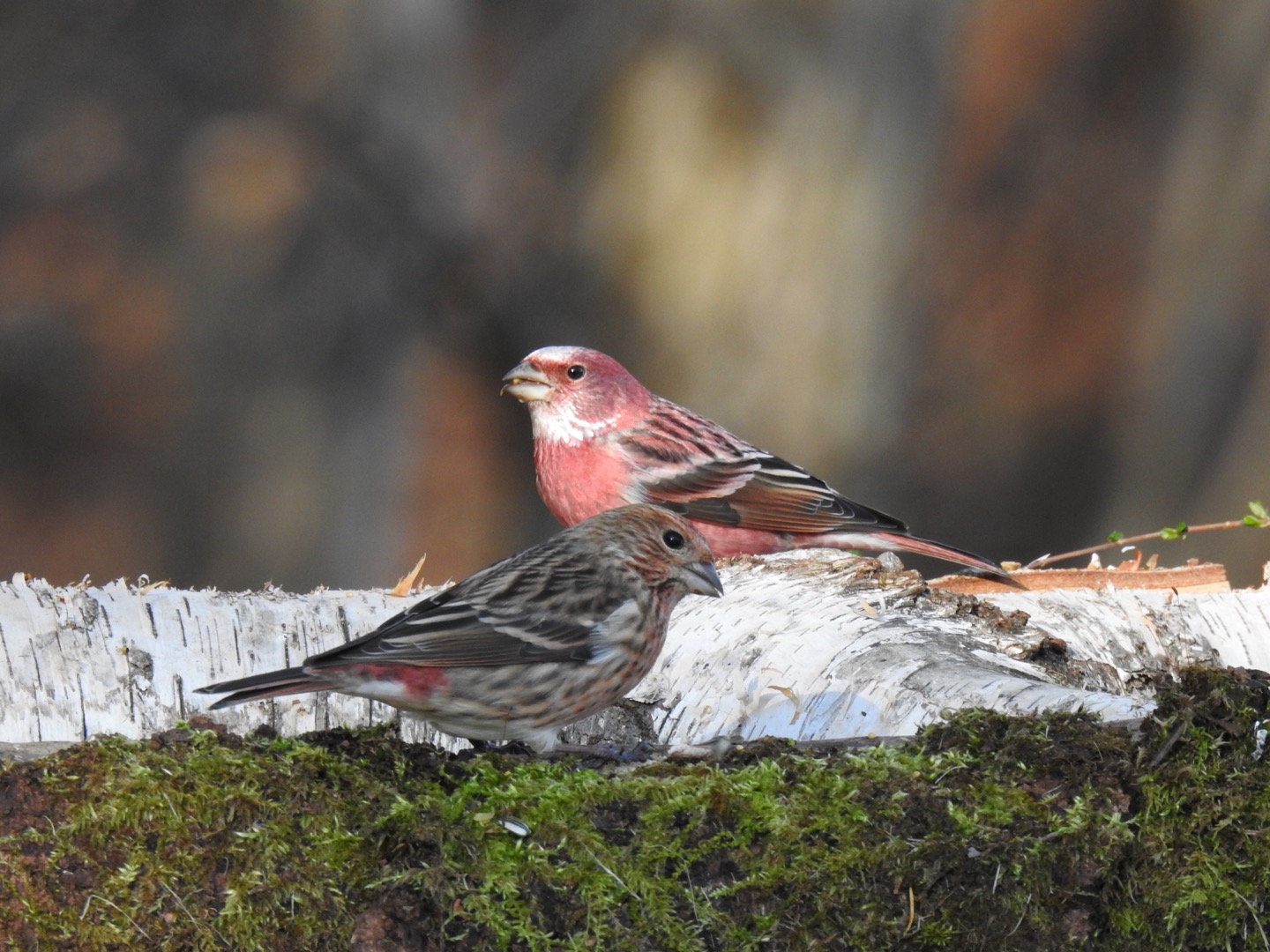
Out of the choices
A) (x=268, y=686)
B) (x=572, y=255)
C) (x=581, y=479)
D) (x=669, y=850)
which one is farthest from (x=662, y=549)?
(x=572, y=255)

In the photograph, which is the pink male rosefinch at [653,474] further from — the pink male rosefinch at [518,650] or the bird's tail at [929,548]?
the pink male rosefinch at [518,650]

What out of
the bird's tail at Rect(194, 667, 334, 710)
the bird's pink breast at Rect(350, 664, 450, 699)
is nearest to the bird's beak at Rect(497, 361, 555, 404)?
the bird's pink breast at Rect(350, 664, 450, 699)

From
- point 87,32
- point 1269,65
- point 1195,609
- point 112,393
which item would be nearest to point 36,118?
point 87,32

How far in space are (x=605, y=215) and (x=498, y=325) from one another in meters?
1.07

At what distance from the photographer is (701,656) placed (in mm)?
4832

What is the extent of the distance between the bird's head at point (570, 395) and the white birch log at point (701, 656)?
163 centimetres

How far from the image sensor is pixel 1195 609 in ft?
18.4

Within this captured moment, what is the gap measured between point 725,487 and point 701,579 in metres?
2.62

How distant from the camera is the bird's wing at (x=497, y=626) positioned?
11.8 feet

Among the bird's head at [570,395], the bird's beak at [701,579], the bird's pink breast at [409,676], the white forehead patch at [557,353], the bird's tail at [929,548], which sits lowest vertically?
the bird's tail at [929,548]

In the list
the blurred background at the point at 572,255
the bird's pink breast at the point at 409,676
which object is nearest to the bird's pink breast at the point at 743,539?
the bird's pink breast at the point at 409,676

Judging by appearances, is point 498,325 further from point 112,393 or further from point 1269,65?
point 1269,65

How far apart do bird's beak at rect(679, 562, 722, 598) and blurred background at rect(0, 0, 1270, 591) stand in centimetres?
634

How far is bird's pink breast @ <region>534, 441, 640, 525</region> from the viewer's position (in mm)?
6641
